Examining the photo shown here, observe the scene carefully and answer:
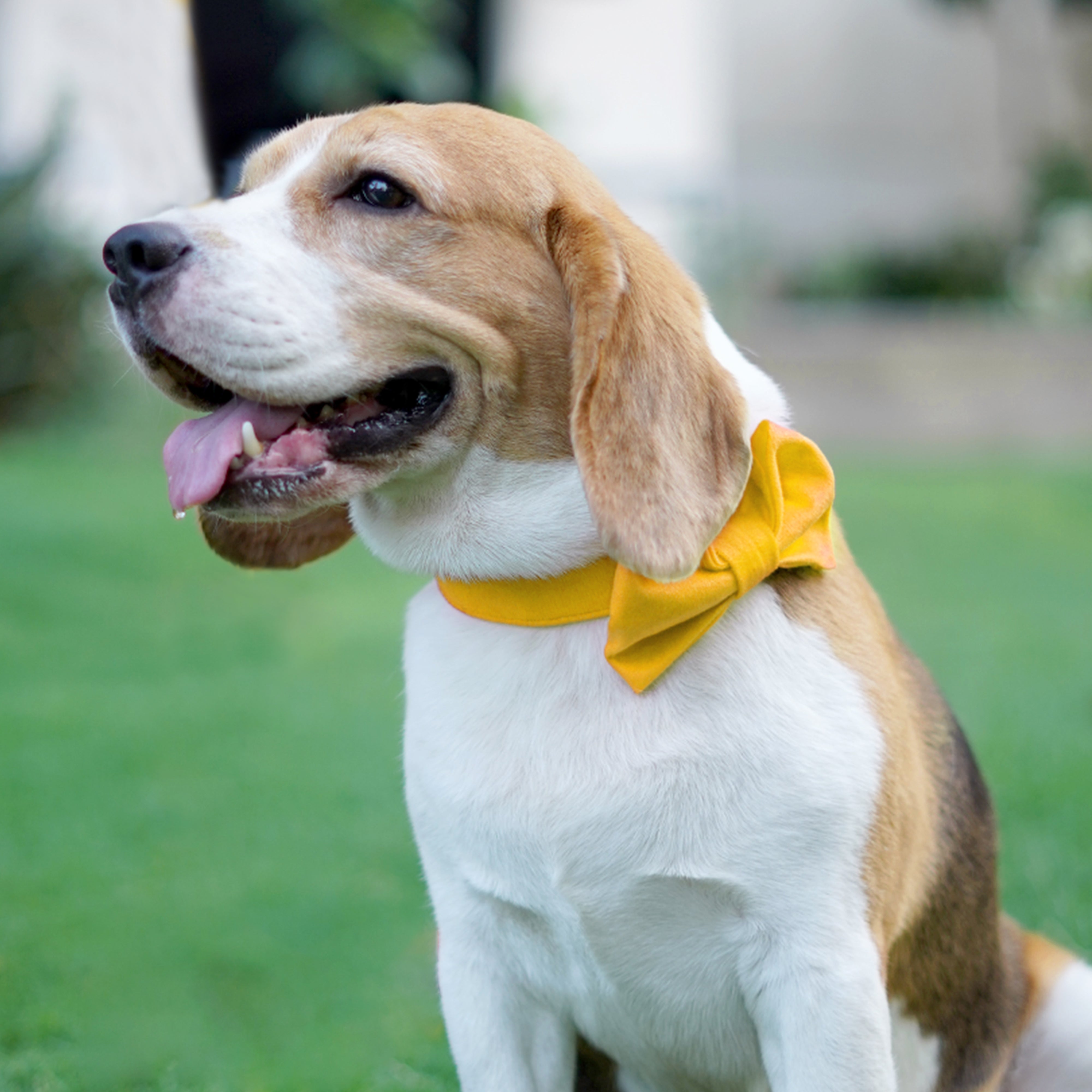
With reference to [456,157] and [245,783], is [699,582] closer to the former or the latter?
[456,157]

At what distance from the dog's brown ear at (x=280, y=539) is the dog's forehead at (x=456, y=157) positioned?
2.34 ft

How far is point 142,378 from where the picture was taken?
2.53 m

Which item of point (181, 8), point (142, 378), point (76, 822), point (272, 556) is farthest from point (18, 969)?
point (181, 8)

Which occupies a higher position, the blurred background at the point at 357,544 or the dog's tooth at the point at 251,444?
the dog's tooth at the point at 251,444

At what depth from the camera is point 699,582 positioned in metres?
2.20

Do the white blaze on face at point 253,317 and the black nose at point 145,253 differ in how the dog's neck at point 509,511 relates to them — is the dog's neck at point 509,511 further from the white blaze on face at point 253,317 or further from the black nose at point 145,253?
the black nose at point 145,253

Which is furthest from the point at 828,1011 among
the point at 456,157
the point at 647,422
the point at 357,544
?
the point at 357,544

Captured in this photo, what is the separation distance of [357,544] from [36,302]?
416cm

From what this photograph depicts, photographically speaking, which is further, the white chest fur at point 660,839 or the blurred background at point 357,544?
the blurred background at point 357,544

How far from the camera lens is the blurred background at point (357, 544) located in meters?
3.64

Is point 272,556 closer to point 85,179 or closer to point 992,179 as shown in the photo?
point 85,179

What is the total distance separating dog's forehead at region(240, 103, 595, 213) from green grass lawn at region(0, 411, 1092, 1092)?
1435mm

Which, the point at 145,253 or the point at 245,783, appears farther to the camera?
the point at 245,783

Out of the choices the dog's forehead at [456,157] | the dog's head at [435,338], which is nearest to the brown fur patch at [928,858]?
the dog's head at [435,338]
